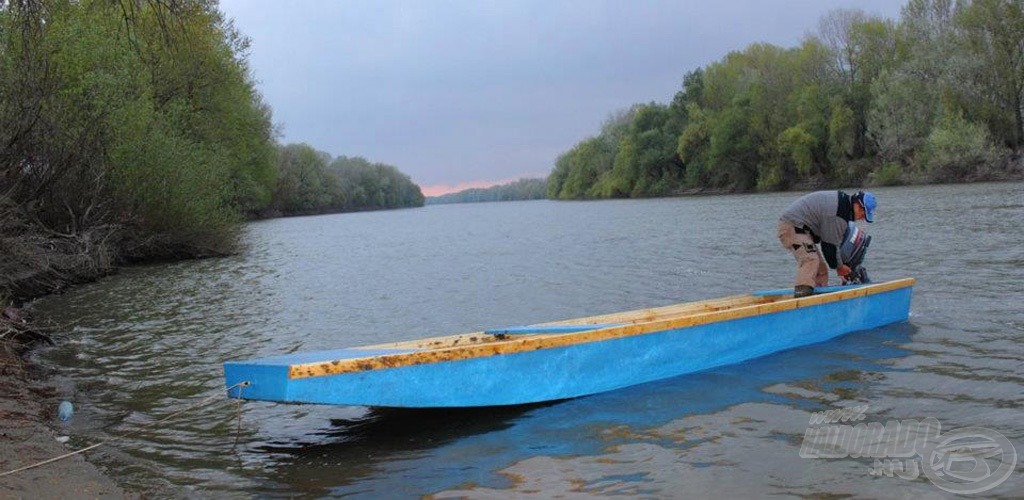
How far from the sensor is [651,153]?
93.4m

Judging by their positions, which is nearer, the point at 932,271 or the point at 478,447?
the point at 478,447

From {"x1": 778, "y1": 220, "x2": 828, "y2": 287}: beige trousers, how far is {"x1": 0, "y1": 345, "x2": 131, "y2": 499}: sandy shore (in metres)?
8.04

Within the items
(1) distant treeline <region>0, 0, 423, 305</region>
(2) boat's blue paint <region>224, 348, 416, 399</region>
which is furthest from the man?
(1) distant treeline <region>0, 0, 423, 305</region>

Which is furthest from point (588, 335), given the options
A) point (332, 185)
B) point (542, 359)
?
point (332, 185)

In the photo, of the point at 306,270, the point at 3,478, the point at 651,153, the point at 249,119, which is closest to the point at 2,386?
the point at 3,478

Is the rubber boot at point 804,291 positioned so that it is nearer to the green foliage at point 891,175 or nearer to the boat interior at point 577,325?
the boat interior at point 577,325

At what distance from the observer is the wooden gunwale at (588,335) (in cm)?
576

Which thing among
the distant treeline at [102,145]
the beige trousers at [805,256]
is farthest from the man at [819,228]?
the distant treeline at [102,145]

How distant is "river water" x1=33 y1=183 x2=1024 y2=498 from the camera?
17.4 ft

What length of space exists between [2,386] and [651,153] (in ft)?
295

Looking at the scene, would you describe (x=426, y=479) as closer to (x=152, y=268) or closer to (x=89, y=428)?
(x=89, y=428)

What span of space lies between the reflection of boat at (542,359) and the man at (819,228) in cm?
51

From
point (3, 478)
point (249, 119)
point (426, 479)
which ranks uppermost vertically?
point (249, 119)

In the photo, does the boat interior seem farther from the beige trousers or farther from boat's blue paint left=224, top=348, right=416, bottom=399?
boat's blue paint left=224, top=348, right=416, bottom=399
